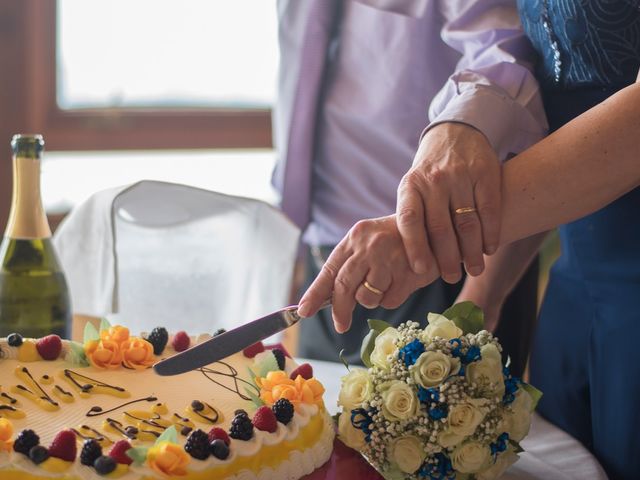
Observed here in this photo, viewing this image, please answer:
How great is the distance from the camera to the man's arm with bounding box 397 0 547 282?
964 millimetres

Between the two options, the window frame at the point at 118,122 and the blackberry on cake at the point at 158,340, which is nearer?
the blackberry on cake at the point at 158,340

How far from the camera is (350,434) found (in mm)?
920

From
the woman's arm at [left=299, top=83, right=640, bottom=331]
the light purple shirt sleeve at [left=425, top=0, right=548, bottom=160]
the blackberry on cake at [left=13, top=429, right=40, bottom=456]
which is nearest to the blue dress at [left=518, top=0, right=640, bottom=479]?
the light purple shirt sleeve at [left=425, top=0, right=548, bottom=160]

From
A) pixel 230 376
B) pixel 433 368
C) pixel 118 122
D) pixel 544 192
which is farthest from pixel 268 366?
pixel 118 122

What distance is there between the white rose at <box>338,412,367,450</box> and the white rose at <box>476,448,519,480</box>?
0.41 ft

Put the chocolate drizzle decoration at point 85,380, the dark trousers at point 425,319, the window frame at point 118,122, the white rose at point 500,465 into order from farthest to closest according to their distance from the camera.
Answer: the window frame at point 118,122, the dark trousers at point 425,319, the chocolate drizzle decoration at point 85,380, the white rose at point 500,465

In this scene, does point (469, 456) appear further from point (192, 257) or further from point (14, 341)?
point (192, 257)

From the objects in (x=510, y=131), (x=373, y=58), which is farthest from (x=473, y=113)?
(x=373, y=58)

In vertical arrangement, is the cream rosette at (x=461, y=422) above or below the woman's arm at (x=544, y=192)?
below

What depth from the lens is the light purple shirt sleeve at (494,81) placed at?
107 centimetres

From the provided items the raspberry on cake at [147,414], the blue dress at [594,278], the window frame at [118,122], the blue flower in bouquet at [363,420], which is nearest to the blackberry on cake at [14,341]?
the raspberry on cake at [147,414]

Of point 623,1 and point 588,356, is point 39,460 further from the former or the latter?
point 623,1

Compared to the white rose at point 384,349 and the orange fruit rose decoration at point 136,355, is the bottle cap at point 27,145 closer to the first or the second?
the orange fruit rose decoration at point 136,355

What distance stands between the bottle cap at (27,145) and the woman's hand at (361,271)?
0.48 metres
